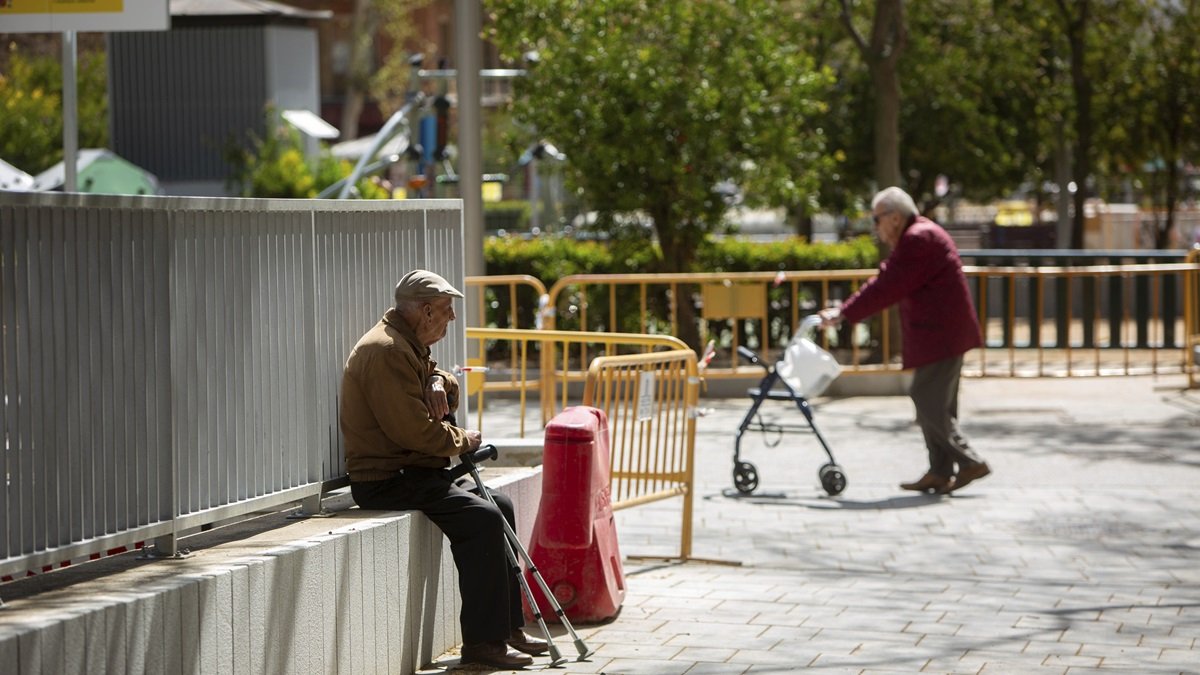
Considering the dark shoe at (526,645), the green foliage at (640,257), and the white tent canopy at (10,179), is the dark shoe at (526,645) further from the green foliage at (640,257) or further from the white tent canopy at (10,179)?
the white tent canopy at (10,179)

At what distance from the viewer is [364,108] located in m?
69.4

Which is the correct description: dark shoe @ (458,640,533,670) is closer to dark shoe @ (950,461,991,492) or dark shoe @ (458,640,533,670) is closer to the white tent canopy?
dark shoe @ (950,461,991,492)

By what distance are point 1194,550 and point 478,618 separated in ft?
14.4

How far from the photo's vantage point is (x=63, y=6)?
9.49 meters

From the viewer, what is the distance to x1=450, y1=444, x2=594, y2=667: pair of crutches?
6.72 metres

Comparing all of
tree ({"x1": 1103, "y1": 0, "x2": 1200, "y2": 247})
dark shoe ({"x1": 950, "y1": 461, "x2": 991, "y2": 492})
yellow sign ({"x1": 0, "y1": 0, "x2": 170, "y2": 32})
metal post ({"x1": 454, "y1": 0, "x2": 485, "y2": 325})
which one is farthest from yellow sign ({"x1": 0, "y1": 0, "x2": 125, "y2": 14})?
tree ({"x1": 1103, "y1": 0, "x2": 1200, "y2": 247})

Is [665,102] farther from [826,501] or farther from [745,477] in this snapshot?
[826,501]

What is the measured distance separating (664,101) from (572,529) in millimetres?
10535

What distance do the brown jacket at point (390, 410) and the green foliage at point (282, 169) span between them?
15.9 m

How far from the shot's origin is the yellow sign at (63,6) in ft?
31.1

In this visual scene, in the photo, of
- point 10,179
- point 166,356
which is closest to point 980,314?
point 10,179

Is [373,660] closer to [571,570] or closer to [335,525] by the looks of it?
[335,525]

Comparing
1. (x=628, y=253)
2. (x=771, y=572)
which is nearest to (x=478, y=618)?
(x=771, y=572)

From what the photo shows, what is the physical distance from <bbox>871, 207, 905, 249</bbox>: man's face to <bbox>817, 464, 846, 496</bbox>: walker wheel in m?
1.46
